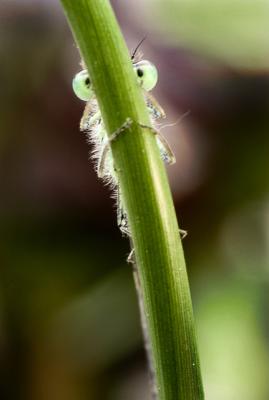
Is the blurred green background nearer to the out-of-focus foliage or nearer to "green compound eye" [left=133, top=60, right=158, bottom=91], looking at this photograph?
the out-of-focus foliage

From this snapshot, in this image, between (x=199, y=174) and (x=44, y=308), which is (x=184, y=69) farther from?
(x=44, y=308)

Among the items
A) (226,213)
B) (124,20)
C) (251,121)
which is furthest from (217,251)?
(124,20)

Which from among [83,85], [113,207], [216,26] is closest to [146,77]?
[83,85]

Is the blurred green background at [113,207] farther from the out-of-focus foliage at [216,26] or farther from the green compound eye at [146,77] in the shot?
the green compound eye at [146,77]

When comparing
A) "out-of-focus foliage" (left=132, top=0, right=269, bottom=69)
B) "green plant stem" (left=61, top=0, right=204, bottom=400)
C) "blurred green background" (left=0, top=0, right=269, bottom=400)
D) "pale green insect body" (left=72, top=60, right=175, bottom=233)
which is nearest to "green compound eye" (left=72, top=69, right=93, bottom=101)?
"pale green insect body" (left=72, top=60, right=175, bottom=233)

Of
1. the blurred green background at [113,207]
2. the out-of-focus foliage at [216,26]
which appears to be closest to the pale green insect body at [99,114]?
the blurred green background at [113,207]

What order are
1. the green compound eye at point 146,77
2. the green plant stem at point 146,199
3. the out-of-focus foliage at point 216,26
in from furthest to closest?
1. the out-of-focus foliage at point 216,26
2. the green compound eye at point 146,77
3. the green plant stem at point 146,199
